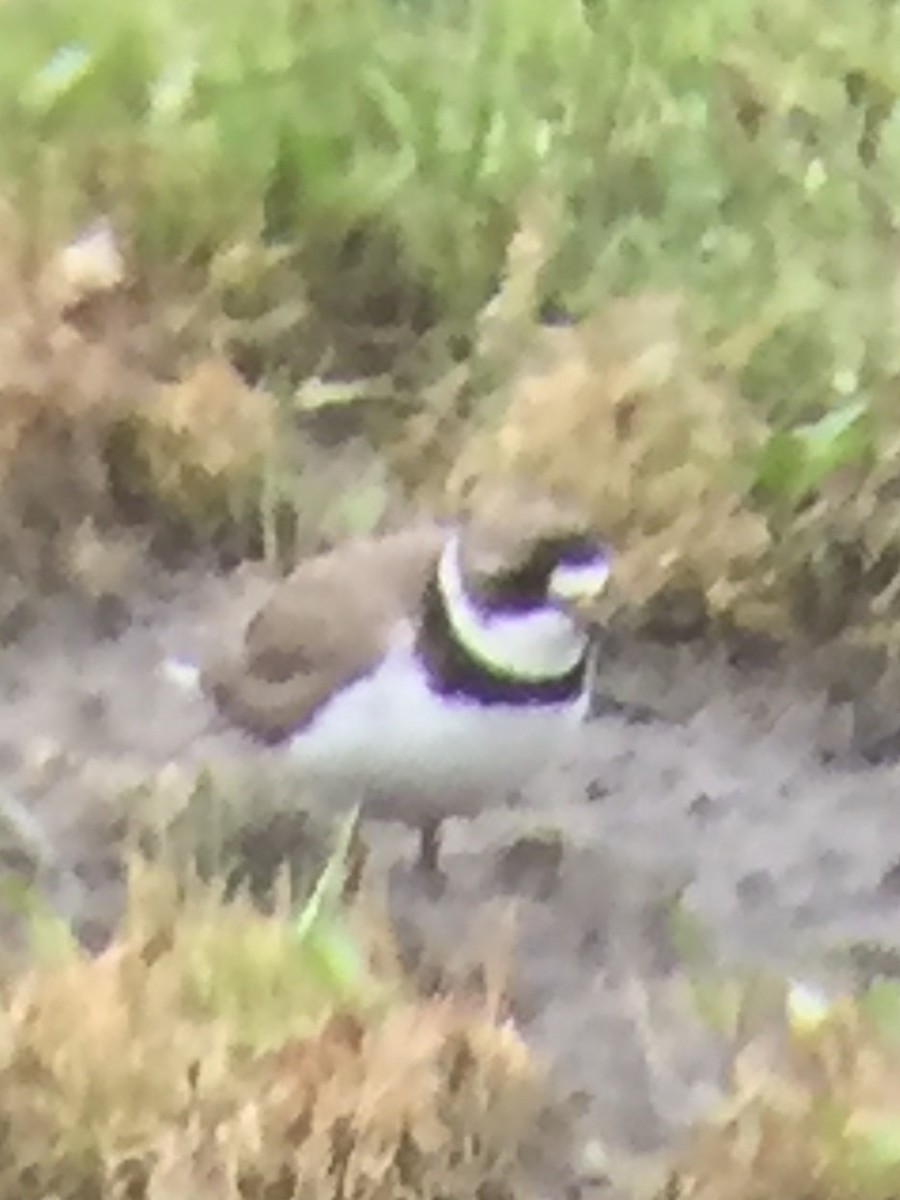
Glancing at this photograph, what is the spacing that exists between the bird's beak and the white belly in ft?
0.18

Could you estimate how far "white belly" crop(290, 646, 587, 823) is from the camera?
101cm

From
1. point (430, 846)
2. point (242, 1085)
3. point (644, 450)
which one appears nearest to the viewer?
point (242, 1085)

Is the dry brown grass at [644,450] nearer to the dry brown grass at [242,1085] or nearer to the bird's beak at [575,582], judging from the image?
the bird's beak at [575,582]

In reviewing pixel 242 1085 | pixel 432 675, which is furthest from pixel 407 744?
pixel 242 1085

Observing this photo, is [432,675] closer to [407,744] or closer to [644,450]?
[407,744]

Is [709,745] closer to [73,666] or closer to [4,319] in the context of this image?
[73,666]

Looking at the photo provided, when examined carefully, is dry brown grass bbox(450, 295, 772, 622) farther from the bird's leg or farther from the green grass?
the bird's leg

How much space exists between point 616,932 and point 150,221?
0.51 m

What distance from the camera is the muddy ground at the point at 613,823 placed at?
94 cm

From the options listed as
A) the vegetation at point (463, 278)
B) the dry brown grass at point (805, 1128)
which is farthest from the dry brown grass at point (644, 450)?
→ the dry brown grass at point (805, 1128)

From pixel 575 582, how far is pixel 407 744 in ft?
0.36

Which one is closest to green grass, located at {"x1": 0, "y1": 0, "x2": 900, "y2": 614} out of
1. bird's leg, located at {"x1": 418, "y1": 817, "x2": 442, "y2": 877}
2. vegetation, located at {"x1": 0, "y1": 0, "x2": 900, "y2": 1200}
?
vegetation, located at {"x1": 0, "y1": 0, "x2": 900, "y2": 1200}

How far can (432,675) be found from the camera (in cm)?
102

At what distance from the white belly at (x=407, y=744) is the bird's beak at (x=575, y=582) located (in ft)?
0.18
